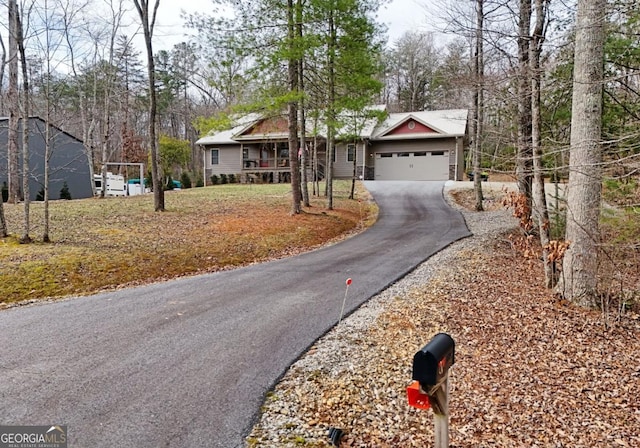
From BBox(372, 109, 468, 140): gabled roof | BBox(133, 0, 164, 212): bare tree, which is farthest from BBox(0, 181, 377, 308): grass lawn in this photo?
BBox(372, 109, 468, 140): gabled roof

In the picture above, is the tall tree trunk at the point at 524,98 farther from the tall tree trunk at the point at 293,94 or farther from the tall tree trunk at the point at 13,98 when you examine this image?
the tall tree trunk at the point at 13,98

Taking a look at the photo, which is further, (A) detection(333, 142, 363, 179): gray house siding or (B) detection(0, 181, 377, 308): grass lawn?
(A) detection(333, 142, 363, 179): gray house siding

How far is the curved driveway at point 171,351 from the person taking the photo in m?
3.01

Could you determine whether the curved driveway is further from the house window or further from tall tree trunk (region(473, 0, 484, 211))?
the house window

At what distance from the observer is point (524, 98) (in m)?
7.27

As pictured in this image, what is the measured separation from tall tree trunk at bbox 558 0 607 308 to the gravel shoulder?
1.74ft

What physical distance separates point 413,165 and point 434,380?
24.4 meters

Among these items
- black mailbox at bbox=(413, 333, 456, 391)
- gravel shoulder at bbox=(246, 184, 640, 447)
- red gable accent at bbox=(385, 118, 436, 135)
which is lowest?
gravel shoulder at bbox=(246, 184, 640, 447)

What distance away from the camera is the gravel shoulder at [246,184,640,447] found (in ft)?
9.82

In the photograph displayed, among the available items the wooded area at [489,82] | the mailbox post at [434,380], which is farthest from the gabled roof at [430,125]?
the mailbox post at [434,380]

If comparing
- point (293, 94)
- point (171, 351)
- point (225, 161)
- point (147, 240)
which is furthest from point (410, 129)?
point (171, 351)

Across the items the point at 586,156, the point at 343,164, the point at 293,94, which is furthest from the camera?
the point at 343,164

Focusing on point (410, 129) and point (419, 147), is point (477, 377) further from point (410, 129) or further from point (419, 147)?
point (410, 129)

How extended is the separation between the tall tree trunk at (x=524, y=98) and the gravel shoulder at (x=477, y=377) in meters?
2.36
